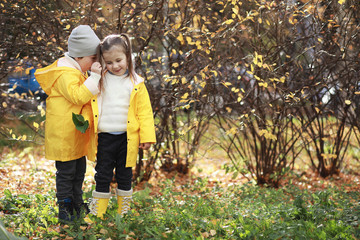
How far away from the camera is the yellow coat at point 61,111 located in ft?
10.4

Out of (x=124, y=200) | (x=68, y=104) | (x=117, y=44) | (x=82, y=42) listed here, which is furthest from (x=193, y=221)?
(x=82, y=42)

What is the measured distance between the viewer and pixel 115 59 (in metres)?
3.15

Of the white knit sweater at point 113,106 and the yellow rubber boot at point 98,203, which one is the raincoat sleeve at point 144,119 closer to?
the white knit sweater at point 113,106

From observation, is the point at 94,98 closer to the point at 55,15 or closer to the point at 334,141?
the point at 55,15

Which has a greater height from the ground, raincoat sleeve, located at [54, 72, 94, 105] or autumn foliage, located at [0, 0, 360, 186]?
autumn foliage, located at [0, 0, 360, 186]

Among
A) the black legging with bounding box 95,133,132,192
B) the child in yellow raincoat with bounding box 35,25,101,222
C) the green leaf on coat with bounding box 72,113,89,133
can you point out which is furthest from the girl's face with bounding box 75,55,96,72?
the black legging with bounding box 95,133,132,192

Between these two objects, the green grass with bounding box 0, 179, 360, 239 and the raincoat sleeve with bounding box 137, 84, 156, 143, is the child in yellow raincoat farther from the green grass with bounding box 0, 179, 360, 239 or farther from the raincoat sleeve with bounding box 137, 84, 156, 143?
the raincoat sleeve with bounding box 137, 84, 156, 143

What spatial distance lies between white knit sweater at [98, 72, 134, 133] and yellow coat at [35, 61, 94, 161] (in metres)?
0.14

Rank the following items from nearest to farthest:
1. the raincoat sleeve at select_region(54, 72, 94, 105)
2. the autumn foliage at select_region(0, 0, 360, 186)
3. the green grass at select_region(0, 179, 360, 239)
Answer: the green grass at select_region(0, 179, 360, 239) < the raincoat sleeve at select_region(54, 72, 94, 105) < the autumn foliage at select_region(0, 0, 360, 186)

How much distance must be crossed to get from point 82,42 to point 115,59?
0.31 metres

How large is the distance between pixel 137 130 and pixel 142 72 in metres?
1.60

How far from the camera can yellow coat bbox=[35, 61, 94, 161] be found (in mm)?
3166

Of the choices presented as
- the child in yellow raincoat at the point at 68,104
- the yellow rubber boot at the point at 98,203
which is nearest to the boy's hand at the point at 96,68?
the child in yellow raincoat at the point at 68,104

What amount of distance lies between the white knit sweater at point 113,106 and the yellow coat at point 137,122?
0.04 m
